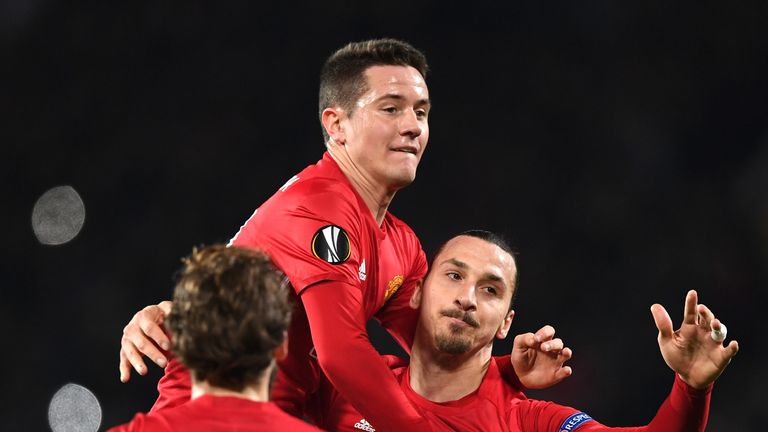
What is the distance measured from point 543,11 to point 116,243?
3.53 meters

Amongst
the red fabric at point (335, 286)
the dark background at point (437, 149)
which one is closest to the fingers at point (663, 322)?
the red fabric at point (335, 286)

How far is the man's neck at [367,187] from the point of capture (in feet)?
9.78

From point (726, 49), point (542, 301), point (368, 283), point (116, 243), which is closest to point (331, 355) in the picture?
point (368, 283)

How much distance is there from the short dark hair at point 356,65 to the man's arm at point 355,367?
2.52 feet

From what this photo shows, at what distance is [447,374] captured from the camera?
10.2ft

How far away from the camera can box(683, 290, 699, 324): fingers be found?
257 cm

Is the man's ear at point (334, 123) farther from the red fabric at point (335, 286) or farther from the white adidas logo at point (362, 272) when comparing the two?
the white adidas logo at point (362, 272)

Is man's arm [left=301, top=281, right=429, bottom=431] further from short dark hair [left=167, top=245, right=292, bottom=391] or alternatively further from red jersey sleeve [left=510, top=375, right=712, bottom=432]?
short dark hair [left=167, top=245, right=292, bottom=391]

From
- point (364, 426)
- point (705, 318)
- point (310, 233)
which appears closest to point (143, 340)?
point (310, 233)

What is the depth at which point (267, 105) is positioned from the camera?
7035mm

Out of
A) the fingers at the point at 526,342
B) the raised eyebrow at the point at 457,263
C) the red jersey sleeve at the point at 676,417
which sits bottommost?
the red jersey sleeve at the point at 676,417

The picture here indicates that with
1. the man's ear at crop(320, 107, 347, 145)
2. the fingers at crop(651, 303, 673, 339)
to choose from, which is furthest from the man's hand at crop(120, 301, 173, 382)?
the fingers at crop(651, 303, 673, 339)

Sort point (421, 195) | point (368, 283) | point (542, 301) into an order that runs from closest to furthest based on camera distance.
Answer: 1. point (368, 283)
2. point (542, 301)
3. point (421, 195)

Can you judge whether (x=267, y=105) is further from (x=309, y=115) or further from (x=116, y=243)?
(x=116, y=243)
